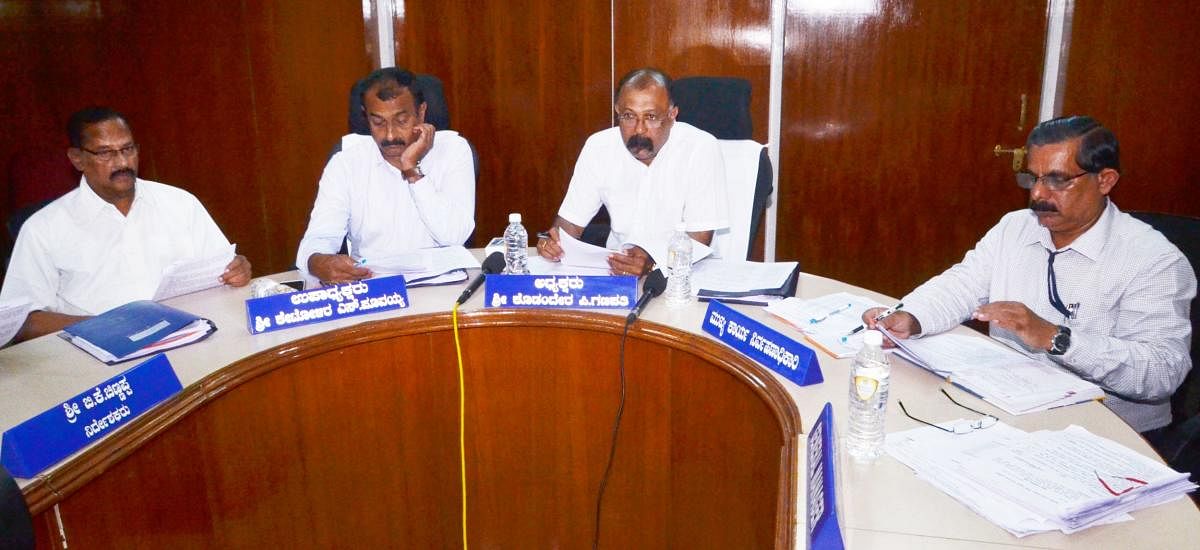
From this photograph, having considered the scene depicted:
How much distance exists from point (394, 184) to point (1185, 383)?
2.11 metres

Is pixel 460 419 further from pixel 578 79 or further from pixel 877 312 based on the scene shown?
pixel 578 79

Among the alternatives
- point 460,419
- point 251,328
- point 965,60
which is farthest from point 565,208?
A: point 965,60

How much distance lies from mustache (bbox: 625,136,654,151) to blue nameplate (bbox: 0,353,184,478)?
1.50m

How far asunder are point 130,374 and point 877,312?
1381mm

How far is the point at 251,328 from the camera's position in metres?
1.75

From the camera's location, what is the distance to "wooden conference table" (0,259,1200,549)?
1.34 metres

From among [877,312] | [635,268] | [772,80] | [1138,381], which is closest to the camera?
[1138,381]

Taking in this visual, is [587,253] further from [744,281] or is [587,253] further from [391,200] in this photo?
[391,200]

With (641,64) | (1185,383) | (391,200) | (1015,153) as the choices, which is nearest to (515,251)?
(391,200)

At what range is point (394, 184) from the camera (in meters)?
2.64

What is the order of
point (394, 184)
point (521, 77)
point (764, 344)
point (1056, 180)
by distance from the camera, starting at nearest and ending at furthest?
point (764, 344)
point (1056, 180)
point (394, 184)
point (521, 77)

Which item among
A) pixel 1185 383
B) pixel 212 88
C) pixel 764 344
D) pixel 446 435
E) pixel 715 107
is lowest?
pixel 446 435

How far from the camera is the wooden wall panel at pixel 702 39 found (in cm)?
359

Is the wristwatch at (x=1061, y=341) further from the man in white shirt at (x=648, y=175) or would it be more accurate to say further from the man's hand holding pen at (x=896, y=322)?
the man in white shirt at (x=648, y=175)
